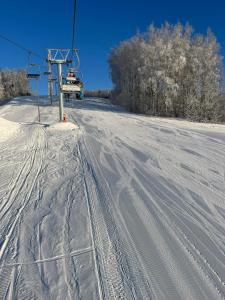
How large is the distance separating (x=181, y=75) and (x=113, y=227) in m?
26.7

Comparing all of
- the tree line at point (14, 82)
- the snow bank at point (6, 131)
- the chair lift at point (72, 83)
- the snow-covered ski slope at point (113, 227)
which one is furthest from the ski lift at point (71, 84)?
the tree line at point (14, 82)

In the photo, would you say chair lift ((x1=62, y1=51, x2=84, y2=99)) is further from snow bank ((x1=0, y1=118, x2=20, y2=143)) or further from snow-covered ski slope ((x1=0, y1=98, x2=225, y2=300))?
snow-covered ski slope ((x1=0, y1=98, x2=225, y2=300))

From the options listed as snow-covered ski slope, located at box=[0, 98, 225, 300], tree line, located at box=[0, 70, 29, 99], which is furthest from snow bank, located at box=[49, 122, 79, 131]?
tree line, located at box=[0, 70, 29, 99]

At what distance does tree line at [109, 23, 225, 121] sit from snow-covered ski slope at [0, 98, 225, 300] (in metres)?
19.6

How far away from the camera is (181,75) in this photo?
95.7 feet

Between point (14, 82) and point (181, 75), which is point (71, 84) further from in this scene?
point (14, 82)

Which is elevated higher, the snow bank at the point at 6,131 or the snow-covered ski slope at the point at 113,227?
the snow-covered ski slope at the point at 113,227

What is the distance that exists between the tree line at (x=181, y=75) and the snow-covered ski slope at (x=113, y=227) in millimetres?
19609

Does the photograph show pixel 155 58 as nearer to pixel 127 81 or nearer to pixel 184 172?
pixel 127 81

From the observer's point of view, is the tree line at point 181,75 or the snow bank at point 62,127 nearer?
the snow bank at point 62,127

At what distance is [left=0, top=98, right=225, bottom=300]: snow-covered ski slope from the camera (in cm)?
347

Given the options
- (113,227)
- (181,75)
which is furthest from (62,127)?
(181,75)

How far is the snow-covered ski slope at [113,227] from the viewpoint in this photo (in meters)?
3.47

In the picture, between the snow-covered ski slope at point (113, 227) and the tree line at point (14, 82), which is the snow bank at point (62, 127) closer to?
the snow-covered ski slope at point (113, 227)
